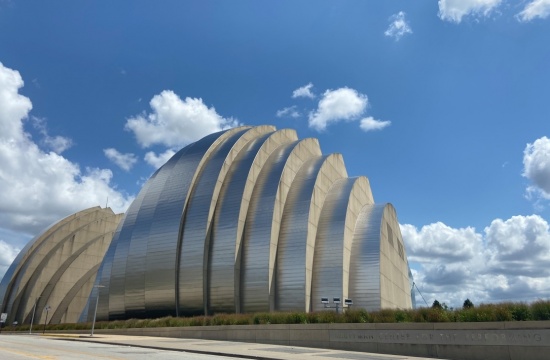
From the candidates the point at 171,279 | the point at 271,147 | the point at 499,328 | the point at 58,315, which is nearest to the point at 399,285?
the point at 271,147

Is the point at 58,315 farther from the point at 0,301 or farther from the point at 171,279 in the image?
the point at 171,279

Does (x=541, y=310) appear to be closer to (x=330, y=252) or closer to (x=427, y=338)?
(x=427, y=338)

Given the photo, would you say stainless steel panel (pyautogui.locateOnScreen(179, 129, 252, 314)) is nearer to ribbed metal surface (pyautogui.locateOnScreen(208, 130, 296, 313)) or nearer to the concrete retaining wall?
ribbed metal surface (pyautogui.locateOnScreen(208, 130, 296, 313))

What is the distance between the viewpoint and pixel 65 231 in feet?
233

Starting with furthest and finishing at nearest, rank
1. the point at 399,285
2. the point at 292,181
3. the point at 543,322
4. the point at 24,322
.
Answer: the point at 24,322
the point at 399,285
the point at 292,181
the point at 543,322

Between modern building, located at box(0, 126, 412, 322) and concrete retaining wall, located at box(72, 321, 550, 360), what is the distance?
9.24 meters

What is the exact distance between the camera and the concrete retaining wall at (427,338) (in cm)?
1659

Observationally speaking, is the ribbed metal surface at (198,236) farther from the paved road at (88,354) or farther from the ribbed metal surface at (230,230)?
the paved road at (88,354)

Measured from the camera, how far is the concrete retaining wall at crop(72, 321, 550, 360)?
54.4 feet

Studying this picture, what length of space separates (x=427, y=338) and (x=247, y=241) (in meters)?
20.7

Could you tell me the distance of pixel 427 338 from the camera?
1945cm

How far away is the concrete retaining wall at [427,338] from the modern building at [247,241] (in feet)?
30.3

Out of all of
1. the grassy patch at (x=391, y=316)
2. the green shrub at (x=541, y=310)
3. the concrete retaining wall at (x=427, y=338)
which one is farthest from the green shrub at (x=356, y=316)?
the green shrub at (x=541, y=310)

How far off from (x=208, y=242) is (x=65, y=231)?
4326cm
